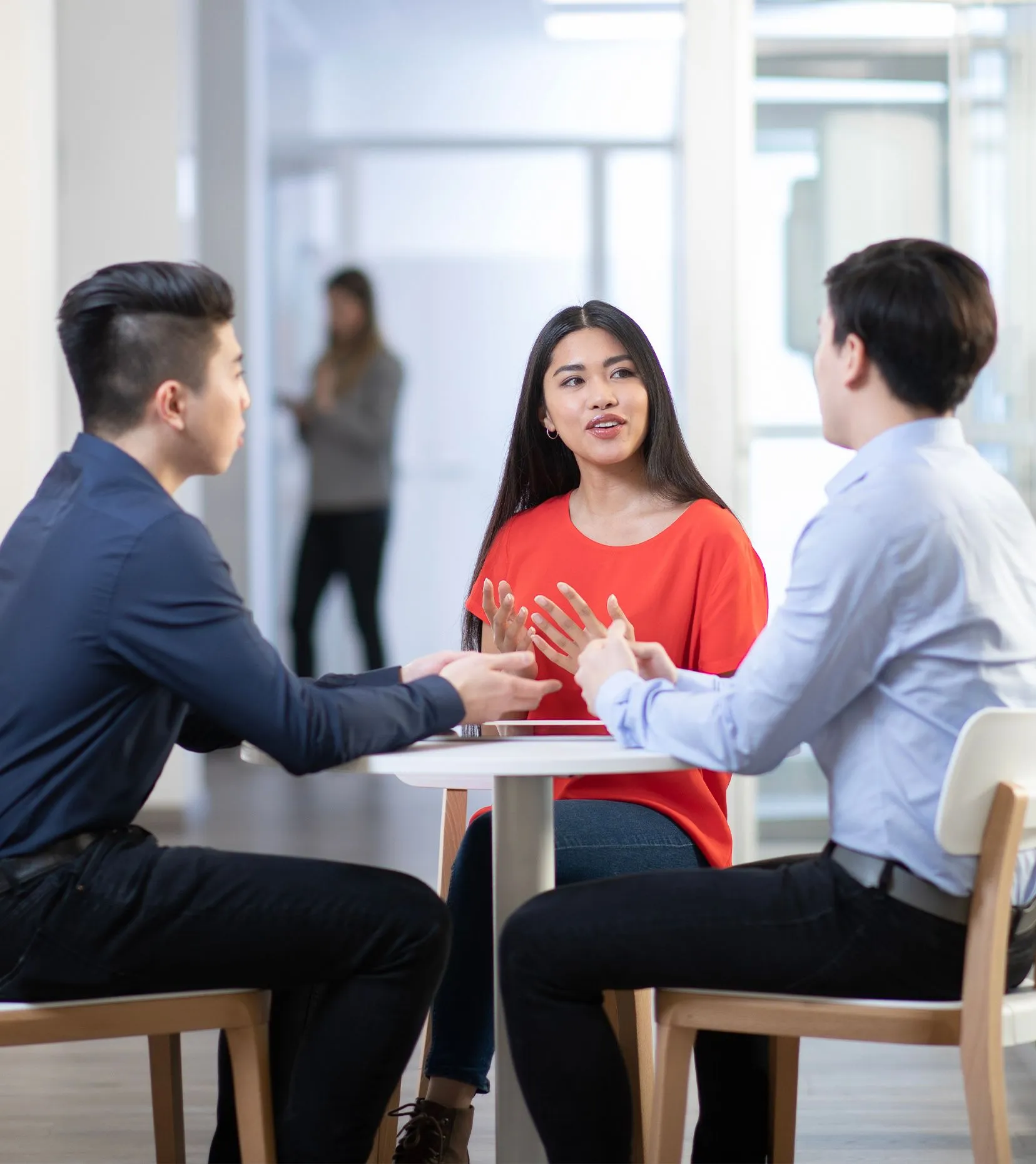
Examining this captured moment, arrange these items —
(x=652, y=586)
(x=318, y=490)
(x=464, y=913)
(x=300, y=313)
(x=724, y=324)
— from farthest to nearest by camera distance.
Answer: (x=300, y=313) → (x=318, y=490) → (x=724, y=324) → (x=652, y=586) → (x=464, y=913)

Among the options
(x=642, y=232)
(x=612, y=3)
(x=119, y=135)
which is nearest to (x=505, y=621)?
(x=119, y=135)

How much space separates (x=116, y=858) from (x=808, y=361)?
264 cm

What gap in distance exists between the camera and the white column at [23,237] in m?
3.49

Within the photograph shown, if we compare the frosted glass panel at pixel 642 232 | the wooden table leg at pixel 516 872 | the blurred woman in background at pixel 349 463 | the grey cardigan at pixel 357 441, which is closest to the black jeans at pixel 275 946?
the wooden table leg at pixel 516 872

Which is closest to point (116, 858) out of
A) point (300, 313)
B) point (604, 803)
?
point (604, 803)

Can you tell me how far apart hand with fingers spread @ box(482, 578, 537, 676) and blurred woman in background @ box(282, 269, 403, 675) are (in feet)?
12.8

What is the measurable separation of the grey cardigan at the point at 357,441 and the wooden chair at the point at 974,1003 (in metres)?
5.01

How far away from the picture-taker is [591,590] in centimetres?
241

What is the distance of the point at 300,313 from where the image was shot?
7719 millimetres

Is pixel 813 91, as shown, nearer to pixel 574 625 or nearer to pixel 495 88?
pixel 574 625

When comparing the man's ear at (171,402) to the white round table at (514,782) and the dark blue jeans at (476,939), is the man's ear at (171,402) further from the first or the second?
the dark blue jeans at (476,939)

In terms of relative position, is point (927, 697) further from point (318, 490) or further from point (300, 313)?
point (300, 313)

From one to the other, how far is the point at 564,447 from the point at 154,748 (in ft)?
3.62

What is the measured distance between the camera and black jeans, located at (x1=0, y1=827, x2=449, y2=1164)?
1.62 metres
